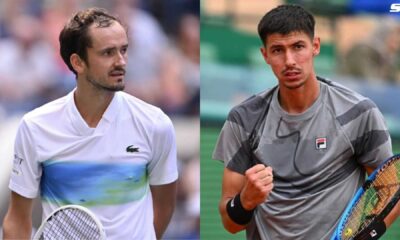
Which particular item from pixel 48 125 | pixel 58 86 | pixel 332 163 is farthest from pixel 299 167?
pixel 58 86

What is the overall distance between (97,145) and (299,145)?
0.82m

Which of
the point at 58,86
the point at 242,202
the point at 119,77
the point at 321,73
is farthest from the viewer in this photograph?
the point at 321,73

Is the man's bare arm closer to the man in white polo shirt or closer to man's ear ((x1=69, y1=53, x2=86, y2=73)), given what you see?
the man in white polo shirt

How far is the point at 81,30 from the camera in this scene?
394cm

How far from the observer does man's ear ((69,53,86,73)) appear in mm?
3951

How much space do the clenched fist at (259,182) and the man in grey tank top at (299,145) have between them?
9cm

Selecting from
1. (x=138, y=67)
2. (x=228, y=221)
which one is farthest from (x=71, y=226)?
(x=138, y=67)

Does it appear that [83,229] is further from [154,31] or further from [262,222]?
[154,31]

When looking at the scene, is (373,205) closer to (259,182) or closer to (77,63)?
(259,182)

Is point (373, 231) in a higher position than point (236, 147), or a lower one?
lower

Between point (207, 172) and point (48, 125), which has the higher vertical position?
point (48, 125)

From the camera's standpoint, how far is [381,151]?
11.6 feet

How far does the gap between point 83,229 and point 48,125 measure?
1.99 ft

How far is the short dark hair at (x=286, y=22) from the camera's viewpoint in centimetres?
358
